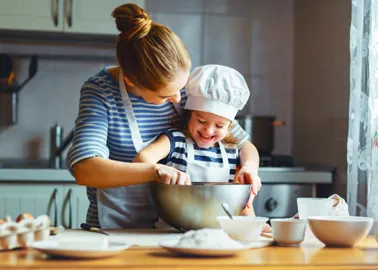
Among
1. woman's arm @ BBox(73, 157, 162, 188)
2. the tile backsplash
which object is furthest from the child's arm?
the tile backsplash

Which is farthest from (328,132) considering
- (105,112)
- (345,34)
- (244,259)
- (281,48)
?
(244,259)

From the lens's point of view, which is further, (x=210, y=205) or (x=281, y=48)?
(x=281, y=48)

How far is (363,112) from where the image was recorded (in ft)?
7.71

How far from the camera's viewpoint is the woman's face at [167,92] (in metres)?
1.61

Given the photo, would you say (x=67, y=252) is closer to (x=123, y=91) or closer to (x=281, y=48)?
(x=123, y=91)

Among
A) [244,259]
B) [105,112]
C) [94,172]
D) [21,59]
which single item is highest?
[21,59]

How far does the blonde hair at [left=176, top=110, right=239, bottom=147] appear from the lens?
1814 millimetres

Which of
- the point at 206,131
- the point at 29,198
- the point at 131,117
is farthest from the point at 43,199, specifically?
the point at 206,131

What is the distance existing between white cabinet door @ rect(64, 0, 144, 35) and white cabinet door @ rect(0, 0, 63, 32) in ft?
0.25

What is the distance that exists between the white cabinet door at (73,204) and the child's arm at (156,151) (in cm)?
109

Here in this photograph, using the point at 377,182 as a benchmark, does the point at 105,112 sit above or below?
above

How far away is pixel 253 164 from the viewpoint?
177cm

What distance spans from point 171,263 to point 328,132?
80.0 inches

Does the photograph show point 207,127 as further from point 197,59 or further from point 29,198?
point 197,59
